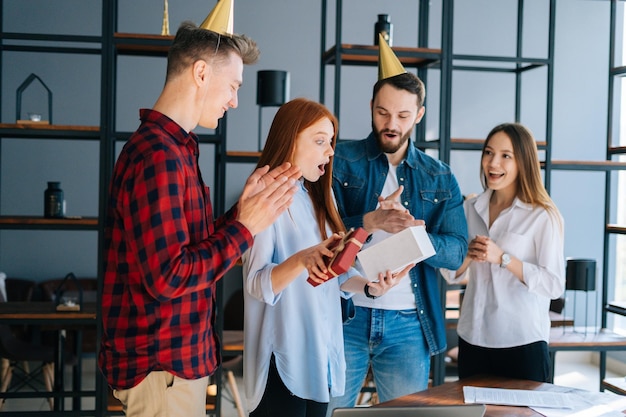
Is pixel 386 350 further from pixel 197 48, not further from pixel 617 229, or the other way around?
pixel 617 229

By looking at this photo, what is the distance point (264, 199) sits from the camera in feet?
5.85

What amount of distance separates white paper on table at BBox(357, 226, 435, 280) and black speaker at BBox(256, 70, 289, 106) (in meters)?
2.16

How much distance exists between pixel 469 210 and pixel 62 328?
2918mm

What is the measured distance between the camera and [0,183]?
664 cm

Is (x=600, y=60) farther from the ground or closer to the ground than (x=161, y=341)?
farther from the ground

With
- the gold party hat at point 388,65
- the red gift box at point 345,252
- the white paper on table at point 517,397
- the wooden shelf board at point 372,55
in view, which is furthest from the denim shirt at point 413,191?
the wooden shelf board at point 372,55

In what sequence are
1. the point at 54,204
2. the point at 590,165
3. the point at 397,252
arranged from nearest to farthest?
the point at 397,252 < the point at 54,204 < the point at 590,165

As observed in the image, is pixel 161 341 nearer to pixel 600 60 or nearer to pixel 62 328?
pixel 62 328

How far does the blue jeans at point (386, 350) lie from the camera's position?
2539mm

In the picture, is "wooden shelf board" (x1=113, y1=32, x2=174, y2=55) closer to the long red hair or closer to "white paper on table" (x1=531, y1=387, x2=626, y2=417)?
the long red hair

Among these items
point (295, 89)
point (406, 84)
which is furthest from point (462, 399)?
point (295, 89)

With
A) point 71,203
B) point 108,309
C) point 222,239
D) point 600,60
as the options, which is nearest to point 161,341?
point 108,309

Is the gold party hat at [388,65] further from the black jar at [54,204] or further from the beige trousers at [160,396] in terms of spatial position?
the black jar at [54,204]

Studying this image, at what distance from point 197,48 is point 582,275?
10.3ft
